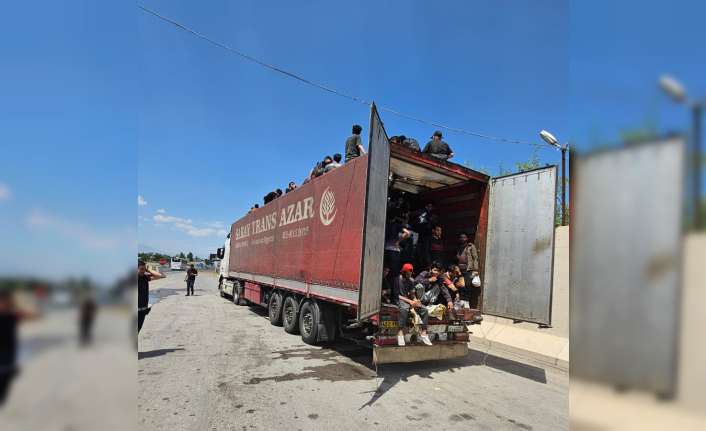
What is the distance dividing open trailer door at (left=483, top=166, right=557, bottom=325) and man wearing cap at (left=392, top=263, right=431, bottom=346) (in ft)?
4.00

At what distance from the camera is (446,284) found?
283 inches

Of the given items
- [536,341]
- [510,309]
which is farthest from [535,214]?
[536,341]

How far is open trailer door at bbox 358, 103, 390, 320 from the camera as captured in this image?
4785 millimetres

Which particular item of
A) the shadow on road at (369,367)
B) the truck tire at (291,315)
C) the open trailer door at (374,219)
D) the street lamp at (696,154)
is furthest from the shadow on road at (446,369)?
the street lamp at (696,154)

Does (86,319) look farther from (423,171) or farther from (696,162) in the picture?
(423,171)

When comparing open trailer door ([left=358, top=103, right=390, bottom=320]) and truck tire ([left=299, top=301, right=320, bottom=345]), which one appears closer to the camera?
open trailer door ([left=358, top=103, right=390, bottom=320])

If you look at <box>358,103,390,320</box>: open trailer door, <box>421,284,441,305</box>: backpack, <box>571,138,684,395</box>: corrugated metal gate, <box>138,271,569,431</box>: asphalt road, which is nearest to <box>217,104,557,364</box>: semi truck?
<box>358,103,390,320</box>: open trailer door

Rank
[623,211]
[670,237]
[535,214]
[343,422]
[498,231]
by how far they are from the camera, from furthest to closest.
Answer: [498,231]
[535,214]
[343,422]
[623,211]
[670,237]

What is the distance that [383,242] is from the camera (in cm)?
550

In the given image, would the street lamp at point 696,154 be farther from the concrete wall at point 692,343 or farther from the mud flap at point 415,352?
the mud flap at point 415,352

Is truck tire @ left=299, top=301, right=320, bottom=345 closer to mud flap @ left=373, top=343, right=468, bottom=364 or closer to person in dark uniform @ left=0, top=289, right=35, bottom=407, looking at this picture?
mud flap @ left=373, top=343, right=468, bottom=364

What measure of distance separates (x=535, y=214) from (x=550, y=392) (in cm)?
255

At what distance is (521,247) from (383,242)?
7.60ft

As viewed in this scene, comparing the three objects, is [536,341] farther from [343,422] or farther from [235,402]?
[235,402]
